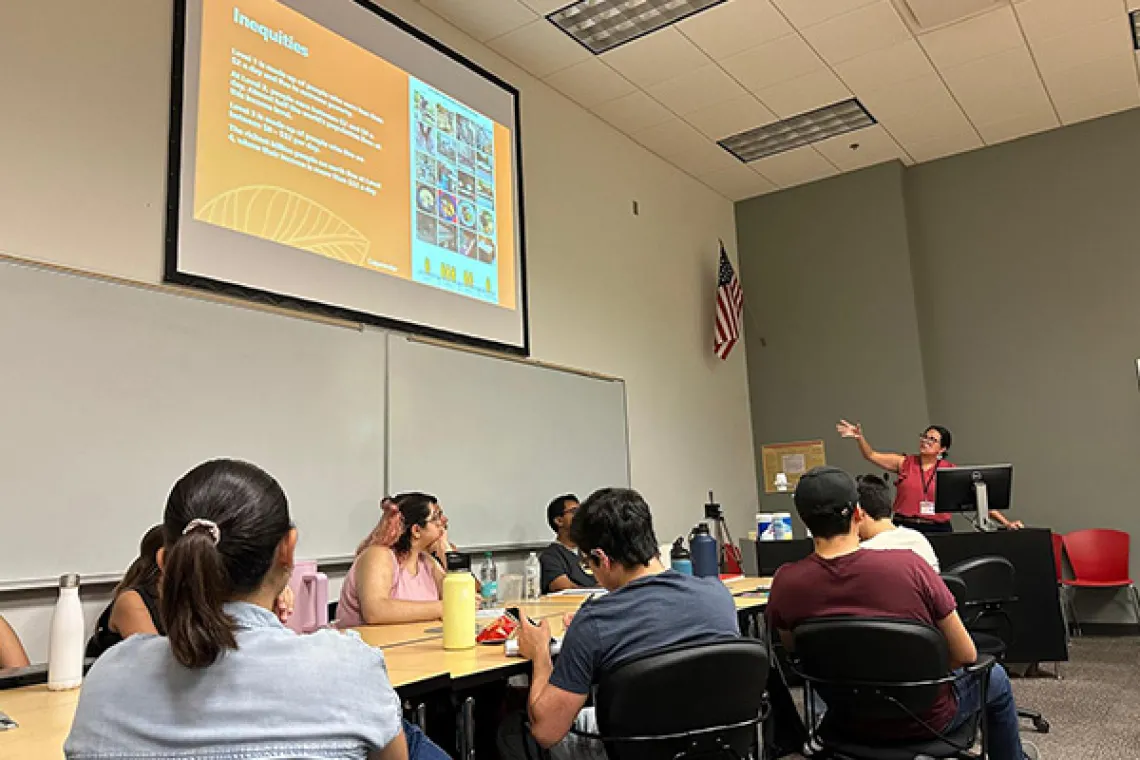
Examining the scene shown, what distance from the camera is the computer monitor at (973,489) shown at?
4.67m

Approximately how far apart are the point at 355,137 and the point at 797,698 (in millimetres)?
3389

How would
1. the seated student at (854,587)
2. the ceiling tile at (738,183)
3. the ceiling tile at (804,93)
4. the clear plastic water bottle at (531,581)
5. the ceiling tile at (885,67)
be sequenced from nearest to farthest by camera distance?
the seated student at (854,587) → the clear plastic water bottle at (531,581) → the ceiling tile at (885,67) → the ceiling tile at (804,93) → the ceiling tile at (738,183)

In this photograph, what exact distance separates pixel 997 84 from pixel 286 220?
4607 millimetres

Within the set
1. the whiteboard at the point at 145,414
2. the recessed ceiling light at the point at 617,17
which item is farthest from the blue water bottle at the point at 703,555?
the recessed ceiling light at the point at 617,17

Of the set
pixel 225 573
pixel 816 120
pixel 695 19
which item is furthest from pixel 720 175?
pixel 225 573

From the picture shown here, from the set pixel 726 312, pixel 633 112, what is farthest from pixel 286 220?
pixel 726 312

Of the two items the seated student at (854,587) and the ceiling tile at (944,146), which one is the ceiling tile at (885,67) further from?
the seated student at (854,587)

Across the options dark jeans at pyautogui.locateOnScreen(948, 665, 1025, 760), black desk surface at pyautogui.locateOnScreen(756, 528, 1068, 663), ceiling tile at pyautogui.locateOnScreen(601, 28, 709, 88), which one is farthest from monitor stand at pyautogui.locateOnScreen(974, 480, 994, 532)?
ceiling tile at pyautogui.locateOnScreen(601, 28, 709, 88)

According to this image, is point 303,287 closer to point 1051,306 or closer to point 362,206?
point 362,206

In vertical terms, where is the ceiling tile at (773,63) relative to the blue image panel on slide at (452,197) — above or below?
above

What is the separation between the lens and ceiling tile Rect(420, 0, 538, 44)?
4438mm

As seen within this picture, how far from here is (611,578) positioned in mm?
1904

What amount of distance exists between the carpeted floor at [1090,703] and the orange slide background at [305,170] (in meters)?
3.04

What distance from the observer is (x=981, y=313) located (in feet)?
20.7
